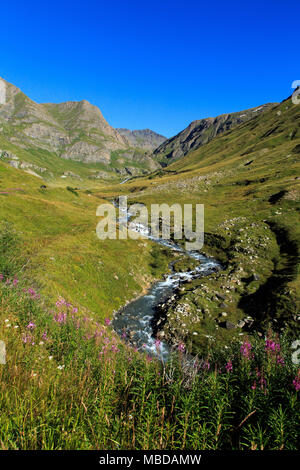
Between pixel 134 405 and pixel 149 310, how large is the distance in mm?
25292

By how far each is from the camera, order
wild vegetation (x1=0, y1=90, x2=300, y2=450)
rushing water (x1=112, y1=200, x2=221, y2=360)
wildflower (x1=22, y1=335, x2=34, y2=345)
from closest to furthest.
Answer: wild vegetation (x1=0, y1=90, x2=300, y2=450) < wildflower (x1=22, y1=335, x2=34, y2=345) < rushing water (x1=112, y1=200, x2=221, y2=360)

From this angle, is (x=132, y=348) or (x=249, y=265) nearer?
(x=132, y=348)

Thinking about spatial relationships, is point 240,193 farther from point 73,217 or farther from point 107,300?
point 107,300

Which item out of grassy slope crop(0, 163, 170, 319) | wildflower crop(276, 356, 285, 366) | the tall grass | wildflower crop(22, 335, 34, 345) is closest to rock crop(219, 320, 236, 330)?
grassy slope crop(0, 163, 170, 319)

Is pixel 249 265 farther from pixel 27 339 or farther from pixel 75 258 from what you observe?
pixel 27 339

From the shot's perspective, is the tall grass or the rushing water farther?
the rushing water

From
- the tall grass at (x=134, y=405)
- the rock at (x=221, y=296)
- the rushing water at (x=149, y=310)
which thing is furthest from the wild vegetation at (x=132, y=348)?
the rushing water at (x=149, y=310)

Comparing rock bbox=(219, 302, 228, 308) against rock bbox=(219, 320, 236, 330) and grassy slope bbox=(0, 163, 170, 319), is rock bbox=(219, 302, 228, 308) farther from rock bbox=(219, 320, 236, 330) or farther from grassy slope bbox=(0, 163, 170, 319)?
grassy slope bbox=(0, 163, 170, 319)

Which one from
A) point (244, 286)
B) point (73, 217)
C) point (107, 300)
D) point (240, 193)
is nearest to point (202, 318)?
point (244, 286)

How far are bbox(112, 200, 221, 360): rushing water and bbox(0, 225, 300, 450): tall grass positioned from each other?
1091 cm

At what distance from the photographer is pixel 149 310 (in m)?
29.7

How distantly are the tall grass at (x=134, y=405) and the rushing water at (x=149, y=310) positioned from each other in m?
10.9

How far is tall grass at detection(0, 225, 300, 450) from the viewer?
422cm

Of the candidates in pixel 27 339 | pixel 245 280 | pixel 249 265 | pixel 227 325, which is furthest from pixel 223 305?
pixel 27 339
